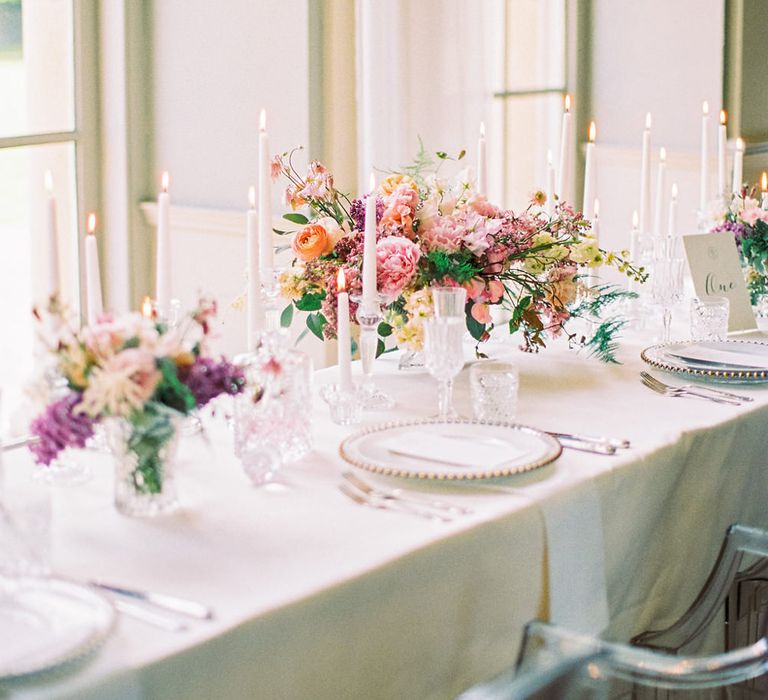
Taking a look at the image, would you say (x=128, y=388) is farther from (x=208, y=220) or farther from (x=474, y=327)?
(x=208, y=220)

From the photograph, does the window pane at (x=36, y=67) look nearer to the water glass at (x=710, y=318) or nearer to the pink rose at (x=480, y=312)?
the pink rose at (x=480, y=312)

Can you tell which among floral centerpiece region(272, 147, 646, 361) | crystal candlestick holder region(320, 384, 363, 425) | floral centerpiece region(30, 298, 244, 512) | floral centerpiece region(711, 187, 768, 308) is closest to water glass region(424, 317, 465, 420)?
crystal candlestick holder region(320, 384, 363, 425)

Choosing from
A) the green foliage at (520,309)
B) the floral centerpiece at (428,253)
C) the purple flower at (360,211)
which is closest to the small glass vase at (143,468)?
the floral centerpiece at (428,253)

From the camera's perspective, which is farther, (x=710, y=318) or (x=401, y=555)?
(x=710, y=318)

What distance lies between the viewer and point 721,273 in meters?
2.65

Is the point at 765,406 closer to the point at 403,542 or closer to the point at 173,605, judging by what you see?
the point at 403,542

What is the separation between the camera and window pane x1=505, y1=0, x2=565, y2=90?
5.23 meters

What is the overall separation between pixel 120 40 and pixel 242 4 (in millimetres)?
442

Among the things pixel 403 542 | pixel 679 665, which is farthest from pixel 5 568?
pixel 679 665

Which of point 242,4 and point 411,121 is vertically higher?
point 242,4

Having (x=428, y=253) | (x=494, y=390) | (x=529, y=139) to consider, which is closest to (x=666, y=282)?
(x=428, y=253)

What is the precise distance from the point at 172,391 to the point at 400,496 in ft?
1.12

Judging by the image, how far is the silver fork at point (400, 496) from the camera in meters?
1.53

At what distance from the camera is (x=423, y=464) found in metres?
1.65
